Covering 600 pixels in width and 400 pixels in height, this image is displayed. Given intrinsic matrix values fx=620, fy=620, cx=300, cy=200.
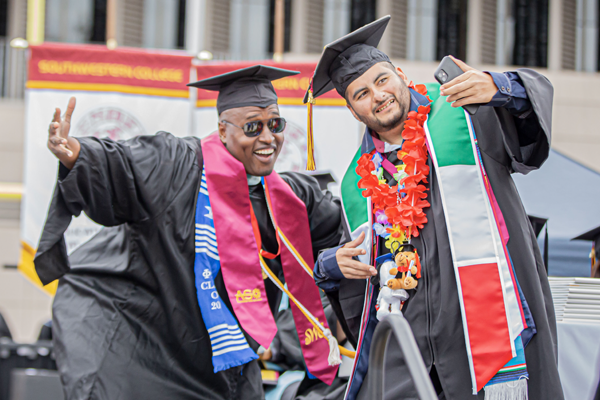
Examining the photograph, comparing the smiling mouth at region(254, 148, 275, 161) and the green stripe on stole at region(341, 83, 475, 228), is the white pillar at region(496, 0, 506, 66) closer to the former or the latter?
the smiling mouth at region(254, 148, 275, 161)

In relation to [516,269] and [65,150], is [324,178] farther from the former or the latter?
[516,269]

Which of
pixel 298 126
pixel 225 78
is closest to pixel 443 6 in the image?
pixel 298 126

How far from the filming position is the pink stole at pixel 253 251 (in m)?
3.31

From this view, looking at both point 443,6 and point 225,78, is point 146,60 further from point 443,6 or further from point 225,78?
point 443,6

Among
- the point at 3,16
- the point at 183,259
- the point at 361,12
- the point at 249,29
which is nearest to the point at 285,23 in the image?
the point at 249,29

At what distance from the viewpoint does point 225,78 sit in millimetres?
3496

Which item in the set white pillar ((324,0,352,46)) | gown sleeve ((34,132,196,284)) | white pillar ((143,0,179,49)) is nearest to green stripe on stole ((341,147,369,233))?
gown sleeve ((34,132,196,284))

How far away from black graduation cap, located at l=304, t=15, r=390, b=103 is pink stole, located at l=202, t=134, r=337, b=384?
0.95 meters

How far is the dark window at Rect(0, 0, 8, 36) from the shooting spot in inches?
425

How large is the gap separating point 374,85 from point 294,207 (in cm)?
121

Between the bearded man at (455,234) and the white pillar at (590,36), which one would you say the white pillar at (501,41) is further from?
the bearded man at (455,234)

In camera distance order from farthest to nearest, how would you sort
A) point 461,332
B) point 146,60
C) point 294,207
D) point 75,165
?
point 146,60 < point 294,207 < point 75,165 < point 461,332

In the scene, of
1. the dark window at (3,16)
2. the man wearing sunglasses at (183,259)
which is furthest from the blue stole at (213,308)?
the dark window at (3,16)

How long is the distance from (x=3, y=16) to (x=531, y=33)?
9.25 meters
